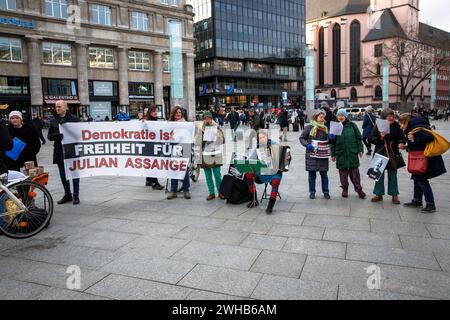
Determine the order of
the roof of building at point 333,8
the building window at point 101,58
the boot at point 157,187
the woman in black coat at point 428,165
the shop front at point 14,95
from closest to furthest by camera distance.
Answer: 1. the woman in black coat at point 428,165
2. the boot at point 157,187
3. the shop front at point 14,95
4. the building window at point 101,58
5. the roof of building at point 333,8

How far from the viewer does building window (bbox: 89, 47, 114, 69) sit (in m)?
47.2

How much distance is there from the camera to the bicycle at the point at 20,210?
5.52 metres

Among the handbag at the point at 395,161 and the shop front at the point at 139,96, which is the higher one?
the shop front at the point at 139,96

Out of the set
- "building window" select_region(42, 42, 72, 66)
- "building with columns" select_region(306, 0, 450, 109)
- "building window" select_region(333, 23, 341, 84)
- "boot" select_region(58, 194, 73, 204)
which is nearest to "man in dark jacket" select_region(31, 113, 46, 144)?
"boot" select_region(58, 194, 73, 204)

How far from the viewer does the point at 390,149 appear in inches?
293

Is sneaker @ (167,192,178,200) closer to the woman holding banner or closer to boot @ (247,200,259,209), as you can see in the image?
the woman holding banner

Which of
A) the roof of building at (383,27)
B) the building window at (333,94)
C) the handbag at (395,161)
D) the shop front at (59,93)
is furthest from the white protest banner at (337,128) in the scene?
the building window at (333,94)

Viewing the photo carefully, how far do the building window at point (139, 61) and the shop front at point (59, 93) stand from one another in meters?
8.80

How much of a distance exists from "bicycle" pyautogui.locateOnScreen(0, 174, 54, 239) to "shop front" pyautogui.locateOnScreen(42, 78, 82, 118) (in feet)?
131

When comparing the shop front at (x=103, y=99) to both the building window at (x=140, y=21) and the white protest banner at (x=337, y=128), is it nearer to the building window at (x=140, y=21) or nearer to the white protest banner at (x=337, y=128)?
the building window at (x=140, y=21)

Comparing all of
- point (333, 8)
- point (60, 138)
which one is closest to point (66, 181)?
point (60, 138)

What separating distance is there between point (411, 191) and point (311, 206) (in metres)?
2.80
